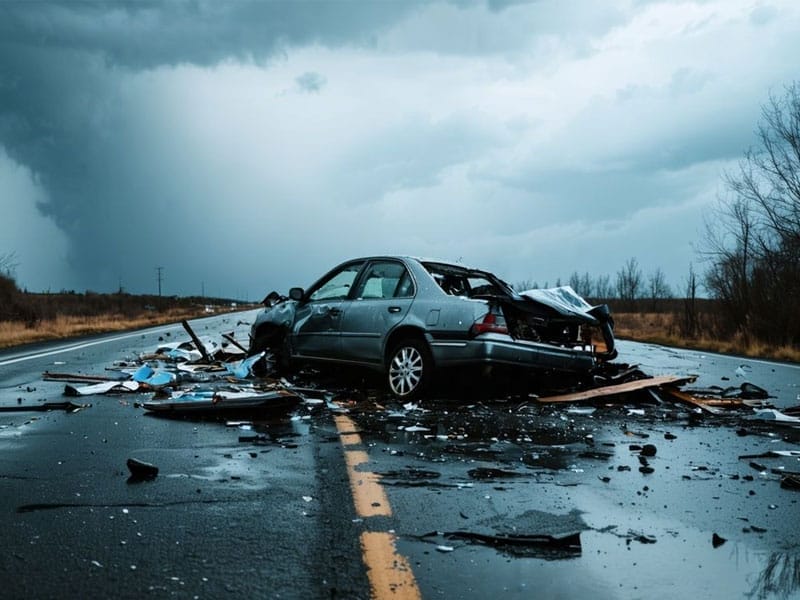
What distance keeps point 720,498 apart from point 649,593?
183 cm

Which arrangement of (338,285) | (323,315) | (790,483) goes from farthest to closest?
1. (338,285)
2. (323,315)
3. (790,483)

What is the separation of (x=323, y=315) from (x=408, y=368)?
180 cm

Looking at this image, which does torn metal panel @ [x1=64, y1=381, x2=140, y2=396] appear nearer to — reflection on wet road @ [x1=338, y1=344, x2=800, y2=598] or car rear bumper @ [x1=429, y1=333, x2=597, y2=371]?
reflection on wet road @ [x1=338, y1=344, x2=800, y2=598]

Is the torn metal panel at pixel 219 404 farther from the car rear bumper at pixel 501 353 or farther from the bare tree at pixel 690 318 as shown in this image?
the bare tree at pixel 690 318

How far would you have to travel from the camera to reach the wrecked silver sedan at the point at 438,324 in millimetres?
8398

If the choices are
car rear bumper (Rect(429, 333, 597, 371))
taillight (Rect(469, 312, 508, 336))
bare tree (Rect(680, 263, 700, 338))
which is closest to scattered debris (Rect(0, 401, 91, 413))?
car rear bumper (Rect(429, 333, 597, 371))

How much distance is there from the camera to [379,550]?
3496 mm

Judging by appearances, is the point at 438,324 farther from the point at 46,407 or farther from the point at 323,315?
the point at 46,407

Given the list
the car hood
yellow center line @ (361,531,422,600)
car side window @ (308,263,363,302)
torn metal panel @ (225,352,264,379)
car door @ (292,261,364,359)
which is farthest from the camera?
torn metal panel @ (225,352,264,379)

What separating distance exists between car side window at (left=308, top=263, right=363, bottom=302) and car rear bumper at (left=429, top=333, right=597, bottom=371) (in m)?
1.93

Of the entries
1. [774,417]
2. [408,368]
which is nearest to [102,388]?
[408,368]

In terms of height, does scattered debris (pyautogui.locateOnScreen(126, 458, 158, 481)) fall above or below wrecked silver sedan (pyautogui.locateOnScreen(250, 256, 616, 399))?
below

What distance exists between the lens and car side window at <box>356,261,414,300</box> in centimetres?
913

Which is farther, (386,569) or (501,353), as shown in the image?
(501,353)
